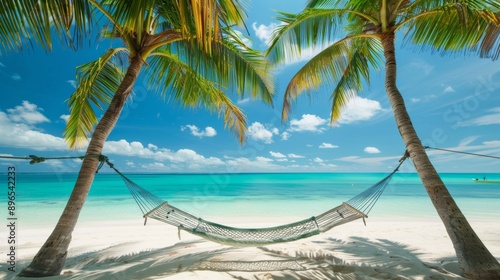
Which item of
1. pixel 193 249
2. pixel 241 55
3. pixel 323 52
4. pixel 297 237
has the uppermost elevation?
pixel 323 52

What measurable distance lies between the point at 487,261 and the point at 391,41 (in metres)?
1.79

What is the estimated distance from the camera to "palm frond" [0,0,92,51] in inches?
51.4

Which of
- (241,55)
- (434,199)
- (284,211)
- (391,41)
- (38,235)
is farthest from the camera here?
(284,211)

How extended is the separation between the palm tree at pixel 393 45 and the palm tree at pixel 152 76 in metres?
0.51

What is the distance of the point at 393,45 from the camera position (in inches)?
93.5

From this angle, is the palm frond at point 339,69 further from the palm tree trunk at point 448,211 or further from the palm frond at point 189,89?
the palm tree trunk at point 448,211

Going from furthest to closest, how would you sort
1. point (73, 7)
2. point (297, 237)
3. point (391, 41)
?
point (391, 41) → point (297, 237) → point (73, 7)

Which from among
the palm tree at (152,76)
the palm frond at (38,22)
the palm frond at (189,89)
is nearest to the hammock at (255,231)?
the palm tree at (152,76)

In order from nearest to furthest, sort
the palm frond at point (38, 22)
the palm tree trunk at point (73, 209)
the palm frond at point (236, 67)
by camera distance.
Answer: the palm frond at point (38, 22) < the palm tree trunk at point (73, 209) < the palm frond at point (236, 67)

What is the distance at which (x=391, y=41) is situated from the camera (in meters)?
2.38

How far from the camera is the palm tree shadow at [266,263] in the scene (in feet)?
6.01

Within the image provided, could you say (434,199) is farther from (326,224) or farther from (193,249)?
(193,249)

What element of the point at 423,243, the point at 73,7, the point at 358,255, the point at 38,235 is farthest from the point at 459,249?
the point at 38,235

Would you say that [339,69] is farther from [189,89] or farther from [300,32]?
[189,89]
